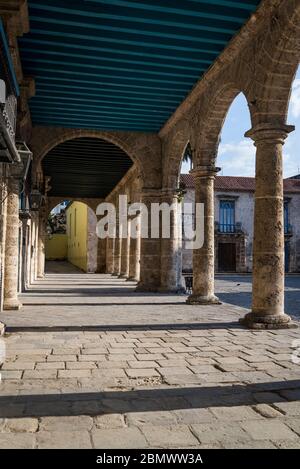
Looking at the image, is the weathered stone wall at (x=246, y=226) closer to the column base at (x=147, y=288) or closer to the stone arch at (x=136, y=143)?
the stone arch at (x=136, y=143)

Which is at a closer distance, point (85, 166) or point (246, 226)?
point (85, 166)

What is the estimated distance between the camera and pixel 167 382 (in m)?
3.44

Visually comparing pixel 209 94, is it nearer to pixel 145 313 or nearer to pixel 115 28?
pixel 115 28

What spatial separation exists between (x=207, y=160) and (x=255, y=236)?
297cm

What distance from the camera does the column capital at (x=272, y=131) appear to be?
5.91 metres

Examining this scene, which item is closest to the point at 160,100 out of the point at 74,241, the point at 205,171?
the point at 205,171

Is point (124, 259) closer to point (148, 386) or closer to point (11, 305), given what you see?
point (11, 305)

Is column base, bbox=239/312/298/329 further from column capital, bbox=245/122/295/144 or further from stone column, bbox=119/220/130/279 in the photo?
stone column, bbox=119/220/130/279

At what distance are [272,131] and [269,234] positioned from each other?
1370 millimetres

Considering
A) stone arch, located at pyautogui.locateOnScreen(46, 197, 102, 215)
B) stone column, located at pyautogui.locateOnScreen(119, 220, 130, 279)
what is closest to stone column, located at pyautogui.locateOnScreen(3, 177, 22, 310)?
stone column, located at pyautogui.locateOnScreen(119, 220, 130, 279)

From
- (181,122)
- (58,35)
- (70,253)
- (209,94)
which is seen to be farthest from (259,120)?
(70,253)

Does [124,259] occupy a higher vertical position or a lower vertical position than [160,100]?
lower

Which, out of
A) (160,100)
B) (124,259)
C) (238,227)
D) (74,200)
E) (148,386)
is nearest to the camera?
(148,386)

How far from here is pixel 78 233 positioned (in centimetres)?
3014
